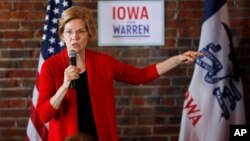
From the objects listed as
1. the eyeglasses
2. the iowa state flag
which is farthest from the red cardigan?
the iowa state flag

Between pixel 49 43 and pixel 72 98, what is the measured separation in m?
0.91

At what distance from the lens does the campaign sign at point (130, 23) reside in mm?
2984

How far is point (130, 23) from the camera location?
301 centimetres

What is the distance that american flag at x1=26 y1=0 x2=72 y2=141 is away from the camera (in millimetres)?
2705

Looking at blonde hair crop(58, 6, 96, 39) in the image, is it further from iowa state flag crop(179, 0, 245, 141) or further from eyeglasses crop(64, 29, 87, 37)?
iowa state flag crop(179, 0, 245, 141)

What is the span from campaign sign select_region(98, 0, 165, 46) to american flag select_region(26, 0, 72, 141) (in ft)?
1.24

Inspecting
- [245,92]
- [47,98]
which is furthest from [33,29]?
[245,92]

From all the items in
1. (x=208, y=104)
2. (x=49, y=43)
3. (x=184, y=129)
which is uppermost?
(x=49, y=43)

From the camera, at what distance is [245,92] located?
309cm

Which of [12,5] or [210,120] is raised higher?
[12,5]

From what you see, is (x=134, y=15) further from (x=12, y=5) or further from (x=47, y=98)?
(x=47, y=98)

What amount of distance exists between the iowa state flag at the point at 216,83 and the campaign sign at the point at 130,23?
43cm

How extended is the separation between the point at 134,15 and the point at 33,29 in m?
0.76

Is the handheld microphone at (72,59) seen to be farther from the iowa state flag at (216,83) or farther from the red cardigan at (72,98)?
the iowa state flag at (216,83)
